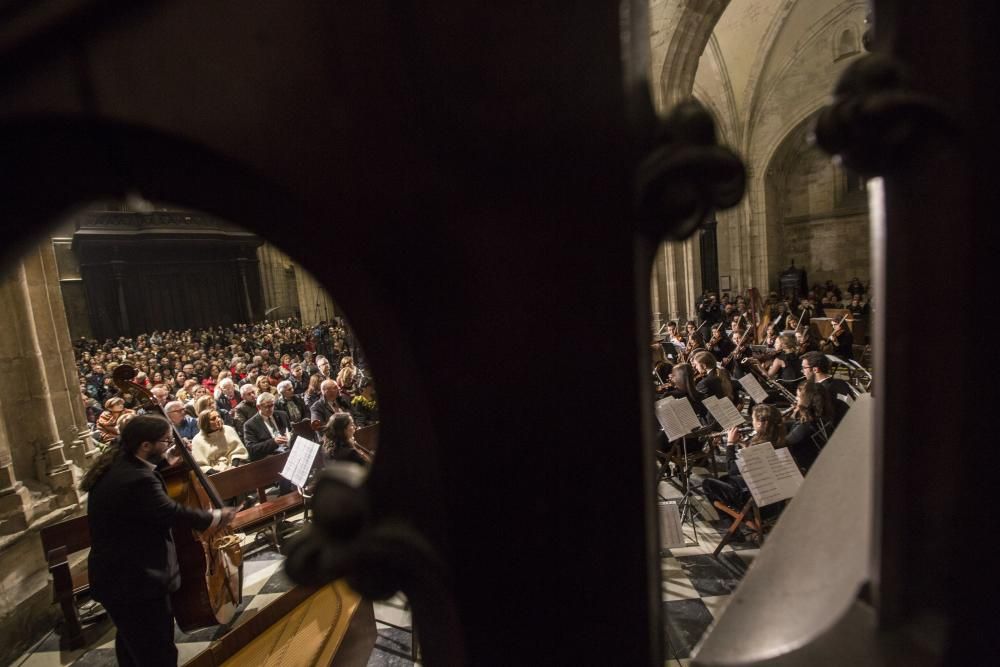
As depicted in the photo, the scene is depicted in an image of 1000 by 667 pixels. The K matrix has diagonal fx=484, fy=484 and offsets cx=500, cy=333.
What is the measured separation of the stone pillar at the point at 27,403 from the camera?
322 centimetres

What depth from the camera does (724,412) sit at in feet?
11.4

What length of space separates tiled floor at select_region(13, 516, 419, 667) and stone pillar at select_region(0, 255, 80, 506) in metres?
0.99

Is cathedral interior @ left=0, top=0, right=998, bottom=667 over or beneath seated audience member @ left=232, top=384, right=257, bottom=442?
over

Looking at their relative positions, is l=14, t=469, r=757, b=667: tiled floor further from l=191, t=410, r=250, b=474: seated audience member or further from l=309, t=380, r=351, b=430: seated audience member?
l=309, t=380, r=351, b=430: seated audience member

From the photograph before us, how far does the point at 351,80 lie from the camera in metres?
0.27

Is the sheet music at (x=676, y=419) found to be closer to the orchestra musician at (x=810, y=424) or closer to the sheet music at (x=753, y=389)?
the orchestra musician at (x=810, y=424)

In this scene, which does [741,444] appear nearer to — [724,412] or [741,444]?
[741,444]

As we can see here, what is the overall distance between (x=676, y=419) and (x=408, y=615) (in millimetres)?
2123

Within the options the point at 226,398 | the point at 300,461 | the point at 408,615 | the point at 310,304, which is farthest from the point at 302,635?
the point at 310,304

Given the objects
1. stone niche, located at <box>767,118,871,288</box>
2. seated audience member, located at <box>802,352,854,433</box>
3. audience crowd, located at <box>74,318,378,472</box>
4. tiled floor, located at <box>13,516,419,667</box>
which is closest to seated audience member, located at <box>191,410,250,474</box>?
audience crowd, located at <box>74,318,378,472</box>

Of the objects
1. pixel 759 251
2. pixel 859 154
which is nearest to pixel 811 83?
pixel 759 251

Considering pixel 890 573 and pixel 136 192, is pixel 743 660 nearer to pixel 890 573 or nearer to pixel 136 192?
pixel 890 573

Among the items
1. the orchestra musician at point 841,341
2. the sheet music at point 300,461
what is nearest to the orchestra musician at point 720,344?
the orchestra musician at point 841,341

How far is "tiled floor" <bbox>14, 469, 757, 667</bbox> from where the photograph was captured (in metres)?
2.36
